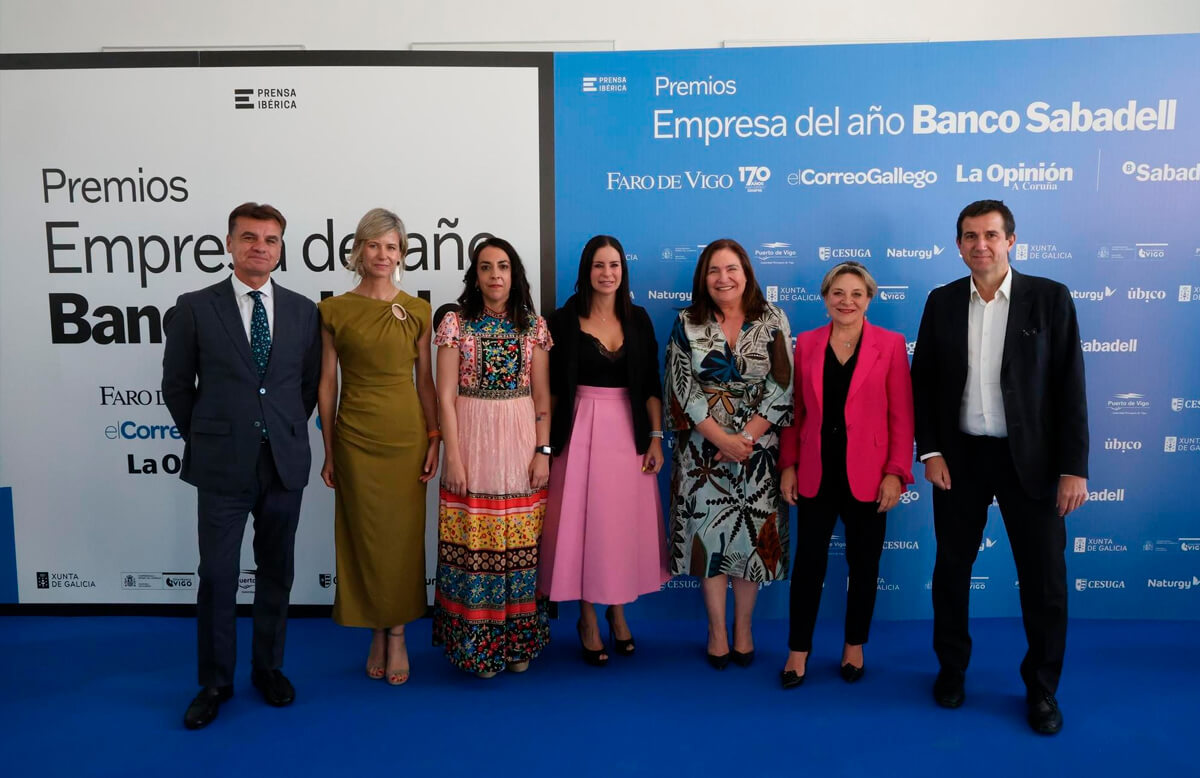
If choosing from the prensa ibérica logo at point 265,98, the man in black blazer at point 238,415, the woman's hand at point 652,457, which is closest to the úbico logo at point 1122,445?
the woman's hand at point 652,457

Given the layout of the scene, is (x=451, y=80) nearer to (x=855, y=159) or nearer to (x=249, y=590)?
(x=855, y=159)

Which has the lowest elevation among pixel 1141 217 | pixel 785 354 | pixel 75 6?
pixel 785 354

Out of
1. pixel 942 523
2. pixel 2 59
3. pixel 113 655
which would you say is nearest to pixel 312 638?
pixel 113 655

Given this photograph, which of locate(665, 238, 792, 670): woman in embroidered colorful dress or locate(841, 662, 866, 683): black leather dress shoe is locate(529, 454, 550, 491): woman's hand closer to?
locate(665, 238, 792, 670): woman in embroidered colorful dress

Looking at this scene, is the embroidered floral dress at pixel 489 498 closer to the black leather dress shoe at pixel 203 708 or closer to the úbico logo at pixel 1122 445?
the black leather dress shoe at pixel 203 708

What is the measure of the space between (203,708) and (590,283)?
7.21ft

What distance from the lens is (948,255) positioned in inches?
142

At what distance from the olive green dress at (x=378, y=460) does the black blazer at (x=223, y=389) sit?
229mm

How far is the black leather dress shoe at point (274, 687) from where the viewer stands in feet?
9.48

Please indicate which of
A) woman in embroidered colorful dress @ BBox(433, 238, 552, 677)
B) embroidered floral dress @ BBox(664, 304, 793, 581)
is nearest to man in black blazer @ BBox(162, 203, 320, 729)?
woman in embroidered colorful dress @ BBox(433, 238, 552, 677)

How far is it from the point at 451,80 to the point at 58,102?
1951 millimetres

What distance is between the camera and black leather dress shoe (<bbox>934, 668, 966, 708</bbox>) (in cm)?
287

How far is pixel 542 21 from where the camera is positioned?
15.1 feet

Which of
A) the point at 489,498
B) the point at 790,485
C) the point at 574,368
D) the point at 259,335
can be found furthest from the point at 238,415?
the point at 790,485
